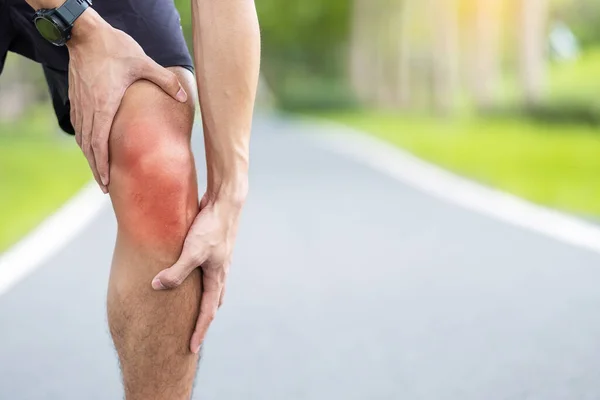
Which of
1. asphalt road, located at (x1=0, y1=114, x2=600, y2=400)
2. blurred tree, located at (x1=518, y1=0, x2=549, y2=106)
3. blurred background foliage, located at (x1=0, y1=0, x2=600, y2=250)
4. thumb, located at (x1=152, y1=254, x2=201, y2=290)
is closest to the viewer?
thumb, located at (x1=152, y1=254, x2=201, y2=290)

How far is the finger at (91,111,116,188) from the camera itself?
7.59 feet

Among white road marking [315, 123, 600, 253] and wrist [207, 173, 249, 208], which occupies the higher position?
wrist [207, 173, 249, 208]

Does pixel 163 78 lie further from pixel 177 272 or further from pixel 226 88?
pixel 177 272

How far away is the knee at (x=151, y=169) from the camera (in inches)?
91.0

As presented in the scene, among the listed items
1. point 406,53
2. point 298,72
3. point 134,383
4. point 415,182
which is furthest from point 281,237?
point 298,72

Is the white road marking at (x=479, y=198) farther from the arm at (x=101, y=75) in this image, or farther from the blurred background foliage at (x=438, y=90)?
the arm at (x=101, y=75)

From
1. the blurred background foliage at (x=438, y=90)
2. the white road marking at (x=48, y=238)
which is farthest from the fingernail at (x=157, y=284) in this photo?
the white road marking at (x=48, y=238)

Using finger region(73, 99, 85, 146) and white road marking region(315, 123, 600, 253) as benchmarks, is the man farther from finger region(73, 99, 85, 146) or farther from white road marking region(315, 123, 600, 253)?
A: white road marking region(315, 123, 600, 253)

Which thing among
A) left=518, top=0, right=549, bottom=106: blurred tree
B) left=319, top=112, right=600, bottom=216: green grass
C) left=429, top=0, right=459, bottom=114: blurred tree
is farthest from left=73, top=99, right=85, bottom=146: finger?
left=429, top=0, right=459, bottom=114: blurred tree

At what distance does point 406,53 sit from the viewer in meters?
56.1

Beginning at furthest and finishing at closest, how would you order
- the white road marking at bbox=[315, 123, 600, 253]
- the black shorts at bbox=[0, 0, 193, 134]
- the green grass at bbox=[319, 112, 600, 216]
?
1. the green grass at bbox=[319, 112, 600, 216]
2. the white road marking at bbox=[315, 123, 600, 253]
3. the black shorts at bbox=[0, 0, 193, 134]

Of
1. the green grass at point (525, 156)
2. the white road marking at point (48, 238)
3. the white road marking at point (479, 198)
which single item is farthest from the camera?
the green grass at point (525, 156)

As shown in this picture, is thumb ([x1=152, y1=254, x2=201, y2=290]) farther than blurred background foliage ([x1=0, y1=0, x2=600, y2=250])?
No

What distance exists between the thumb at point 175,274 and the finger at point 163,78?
0.33m
